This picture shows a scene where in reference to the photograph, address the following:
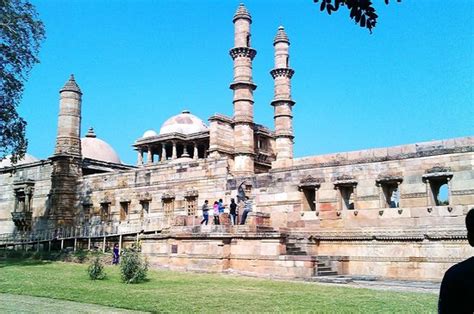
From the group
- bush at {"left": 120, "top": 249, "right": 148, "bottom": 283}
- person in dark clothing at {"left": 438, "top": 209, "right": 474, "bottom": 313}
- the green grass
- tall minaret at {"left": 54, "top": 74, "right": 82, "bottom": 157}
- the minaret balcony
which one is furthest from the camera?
the minaret balcony

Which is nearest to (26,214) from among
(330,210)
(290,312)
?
(330,210)

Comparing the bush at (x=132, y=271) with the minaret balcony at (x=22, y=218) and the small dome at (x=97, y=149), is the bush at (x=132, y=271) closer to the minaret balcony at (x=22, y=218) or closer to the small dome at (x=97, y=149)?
the minaret balcony at (x=22, y=218)

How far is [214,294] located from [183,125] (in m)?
26.6

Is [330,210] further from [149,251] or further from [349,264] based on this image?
[149,251]

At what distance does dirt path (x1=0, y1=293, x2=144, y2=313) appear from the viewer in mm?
8461

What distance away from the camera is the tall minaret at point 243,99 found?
945 inches

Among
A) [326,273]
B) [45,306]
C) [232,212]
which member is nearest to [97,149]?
[232,212]

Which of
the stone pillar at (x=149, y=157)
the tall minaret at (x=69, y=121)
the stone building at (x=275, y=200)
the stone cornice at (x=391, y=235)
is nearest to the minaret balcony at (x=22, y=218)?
the stone building at (x=275, y=200)

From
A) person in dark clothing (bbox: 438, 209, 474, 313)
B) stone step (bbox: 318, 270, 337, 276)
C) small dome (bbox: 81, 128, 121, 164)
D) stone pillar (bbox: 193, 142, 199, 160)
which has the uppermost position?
small dome (bbox: 81, 128, 121, 164)

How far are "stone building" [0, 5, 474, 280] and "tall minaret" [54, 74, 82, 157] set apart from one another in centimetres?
6

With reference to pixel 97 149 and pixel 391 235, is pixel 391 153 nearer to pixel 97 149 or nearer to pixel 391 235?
pixel 391 235

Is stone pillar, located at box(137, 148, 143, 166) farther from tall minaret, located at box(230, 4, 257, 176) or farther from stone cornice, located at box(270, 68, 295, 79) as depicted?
tall minaret, located at box(230, 4, 257, 176)

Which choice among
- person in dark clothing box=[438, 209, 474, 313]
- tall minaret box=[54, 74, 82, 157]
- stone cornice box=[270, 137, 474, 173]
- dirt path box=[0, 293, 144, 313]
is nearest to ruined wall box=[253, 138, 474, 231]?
stone cornice box=[270, 137, 474, 173]

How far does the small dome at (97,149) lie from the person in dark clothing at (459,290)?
117 ft
